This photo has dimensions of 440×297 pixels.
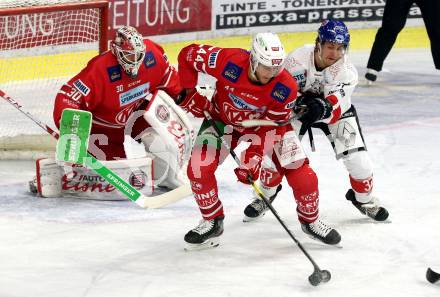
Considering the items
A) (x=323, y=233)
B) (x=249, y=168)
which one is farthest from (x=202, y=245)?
(x=323, y=233)

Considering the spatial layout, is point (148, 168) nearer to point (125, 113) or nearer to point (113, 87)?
point (125, 113)

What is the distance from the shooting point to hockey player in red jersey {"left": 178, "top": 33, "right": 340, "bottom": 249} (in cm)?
461

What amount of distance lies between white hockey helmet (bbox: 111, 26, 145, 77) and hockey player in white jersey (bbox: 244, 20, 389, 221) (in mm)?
789

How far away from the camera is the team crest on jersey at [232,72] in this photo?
465 cm

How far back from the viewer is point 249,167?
4625 millimetres

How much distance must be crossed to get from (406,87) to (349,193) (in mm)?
2929

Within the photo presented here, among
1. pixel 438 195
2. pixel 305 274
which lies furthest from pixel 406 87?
pixel 305 274

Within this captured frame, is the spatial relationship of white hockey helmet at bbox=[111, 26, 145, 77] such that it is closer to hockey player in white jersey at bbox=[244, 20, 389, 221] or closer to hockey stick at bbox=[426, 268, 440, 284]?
hockey player in white jersey at bbox=[244, 20, 389, 221]

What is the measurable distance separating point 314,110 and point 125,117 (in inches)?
51.5

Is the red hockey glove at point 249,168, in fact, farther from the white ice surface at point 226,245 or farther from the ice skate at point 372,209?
the ice skate at point 372,209

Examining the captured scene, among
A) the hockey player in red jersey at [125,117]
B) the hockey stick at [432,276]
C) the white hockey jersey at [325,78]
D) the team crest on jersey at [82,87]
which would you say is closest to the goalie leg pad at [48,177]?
the hockey player in red jersey at [125,117]

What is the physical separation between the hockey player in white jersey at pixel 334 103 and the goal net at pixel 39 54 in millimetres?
1569

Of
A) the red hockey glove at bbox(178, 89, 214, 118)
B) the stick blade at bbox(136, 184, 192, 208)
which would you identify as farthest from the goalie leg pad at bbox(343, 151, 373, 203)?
the stick blade at bbox(136, 184, 192, 208)

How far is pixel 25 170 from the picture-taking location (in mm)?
5969
